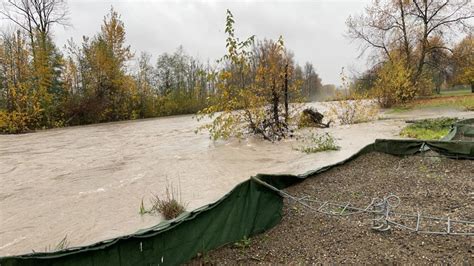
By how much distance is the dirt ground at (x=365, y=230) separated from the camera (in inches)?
130

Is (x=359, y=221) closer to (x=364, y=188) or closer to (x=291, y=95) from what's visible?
(x=364, y=188)

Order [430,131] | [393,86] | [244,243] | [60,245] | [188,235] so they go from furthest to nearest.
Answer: [393,86], [430,131], [60,245], [244,243], [188,235]

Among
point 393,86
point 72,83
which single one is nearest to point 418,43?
point 393,86

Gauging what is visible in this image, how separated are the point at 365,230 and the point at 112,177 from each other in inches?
245

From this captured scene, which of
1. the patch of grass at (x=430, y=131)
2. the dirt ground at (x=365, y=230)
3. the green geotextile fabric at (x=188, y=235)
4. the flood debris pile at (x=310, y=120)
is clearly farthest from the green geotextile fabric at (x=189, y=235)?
the flood debris pile at (x=310, y=120)

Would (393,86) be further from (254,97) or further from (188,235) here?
(188,235)

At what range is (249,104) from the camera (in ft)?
41.8

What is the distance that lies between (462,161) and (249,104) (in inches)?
296

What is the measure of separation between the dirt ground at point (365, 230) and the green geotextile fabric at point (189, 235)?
0.14 meters

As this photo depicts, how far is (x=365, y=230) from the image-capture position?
3822 mm

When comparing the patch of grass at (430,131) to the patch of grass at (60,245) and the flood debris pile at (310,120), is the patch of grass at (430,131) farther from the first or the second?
the patch of grass at (60,245)

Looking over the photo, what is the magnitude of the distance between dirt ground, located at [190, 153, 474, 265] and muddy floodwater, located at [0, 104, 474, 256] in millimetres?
1880

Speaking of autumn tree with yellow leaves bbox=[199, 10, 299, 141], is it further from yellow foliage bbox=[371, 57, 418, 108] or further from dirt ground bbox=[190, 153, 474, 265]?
yellow foliage bbox=[371, 57, 418, 108]

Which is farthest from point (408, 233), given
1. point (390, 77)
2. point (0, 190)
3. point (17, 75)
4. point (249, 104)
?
point (17, 75)
